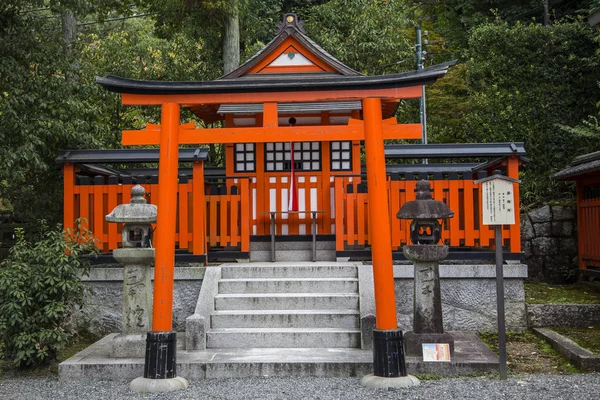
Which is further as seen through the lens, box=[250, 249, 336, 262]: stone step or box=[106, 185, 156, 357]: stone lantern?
box=[250, 249, 336, 262]: stone step

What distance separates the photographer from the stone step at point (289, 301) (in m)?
9.50

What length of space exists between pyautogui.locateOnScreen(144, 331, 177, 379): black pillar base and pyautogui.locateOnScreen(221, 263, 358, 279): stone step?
250 cm

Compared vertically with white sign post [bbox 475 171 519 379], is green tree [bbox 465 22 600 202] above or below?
above

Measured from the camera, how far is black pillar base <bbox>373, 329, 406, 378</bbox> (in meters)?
7.55

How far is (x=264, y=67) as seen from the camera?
1230cm

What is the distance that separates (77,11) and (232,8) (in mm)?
5592

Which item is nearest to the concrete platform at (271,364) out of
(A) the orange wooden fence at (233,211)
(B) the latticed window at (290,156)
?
(A) the orange wooden fence at (233,211)

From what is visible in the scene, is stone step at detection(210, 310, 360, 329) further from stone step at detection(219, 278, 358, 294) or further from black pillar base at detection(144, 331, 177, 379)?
black pillar base at detection(144, 331, 177, 379)

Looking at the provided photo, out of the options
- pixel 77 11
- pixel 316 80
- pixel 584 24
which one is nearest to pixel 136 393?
pixel 316 80

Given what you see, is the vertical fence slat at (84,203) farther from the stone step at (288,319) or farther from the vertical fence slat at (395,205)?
the vertical fence slat at (395,205)

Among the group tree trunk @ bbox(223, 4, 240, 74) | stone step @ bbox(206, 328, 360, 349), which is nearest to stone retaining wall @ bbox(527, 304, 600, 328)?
stone step @ bbox(206, 328, 360, 349)

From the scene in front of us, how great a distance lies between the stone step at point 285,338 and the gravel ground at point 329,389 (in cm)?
100

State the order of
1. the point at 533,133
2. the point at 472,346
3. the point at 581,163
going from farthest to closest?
the point at 533,133
the point at 581,163
the point at 472,346

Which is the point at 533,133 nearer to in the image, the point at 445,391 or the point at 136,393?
the point at 445,391
